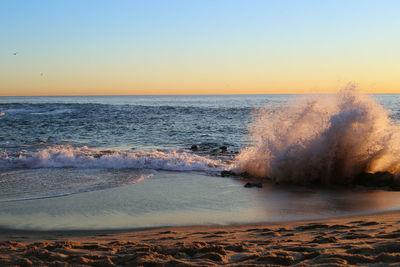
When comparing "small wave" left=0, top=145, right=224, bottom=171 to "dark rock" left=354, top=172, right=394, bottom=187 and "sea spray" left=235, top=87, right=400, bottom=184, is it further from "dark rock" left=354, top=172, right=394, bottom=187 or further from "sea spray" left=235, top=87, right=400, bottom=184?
"dark rock" left=354, top=172, right=394, bottom=187

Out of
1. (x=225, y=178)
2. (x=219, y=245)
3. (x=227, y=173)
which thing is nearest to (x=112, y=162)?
(x=227, y=173)

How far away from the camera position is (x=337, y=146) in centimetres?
967

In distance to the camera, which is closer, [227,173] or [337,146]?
[337,146]

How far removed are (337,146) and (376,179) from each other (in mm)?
1240

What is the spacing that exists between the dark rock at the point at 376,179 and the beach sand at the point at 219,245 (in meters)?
3.23

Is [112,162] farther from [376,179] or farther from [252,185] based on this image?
[376,179]

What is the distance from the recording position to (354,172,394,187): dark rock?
8.73m

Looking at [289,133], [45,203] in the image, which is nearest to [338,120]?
[289,133]

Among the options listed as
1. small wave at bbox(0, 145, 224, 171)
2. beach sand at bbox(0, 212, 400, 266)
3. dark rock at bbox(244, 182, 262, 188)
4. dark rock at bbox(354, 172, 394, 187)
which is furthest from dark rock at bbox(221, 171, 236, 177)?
beach sand at bbox(0, 212, 400, 266)

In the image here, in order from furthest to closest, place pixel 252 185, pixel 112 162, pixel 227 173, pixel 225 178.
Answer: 1. pixel 112 162
2. pixel 227 173
3. pixel 225 178
4. pixel 252 185

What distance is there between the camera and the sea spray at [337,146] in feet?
31.1

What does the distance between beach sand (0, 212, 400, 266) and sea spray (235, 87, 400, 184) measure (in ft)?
12.5

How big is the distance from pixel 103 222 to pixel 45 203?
6.08 ft

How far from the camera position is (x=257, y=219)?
20.1 ft
